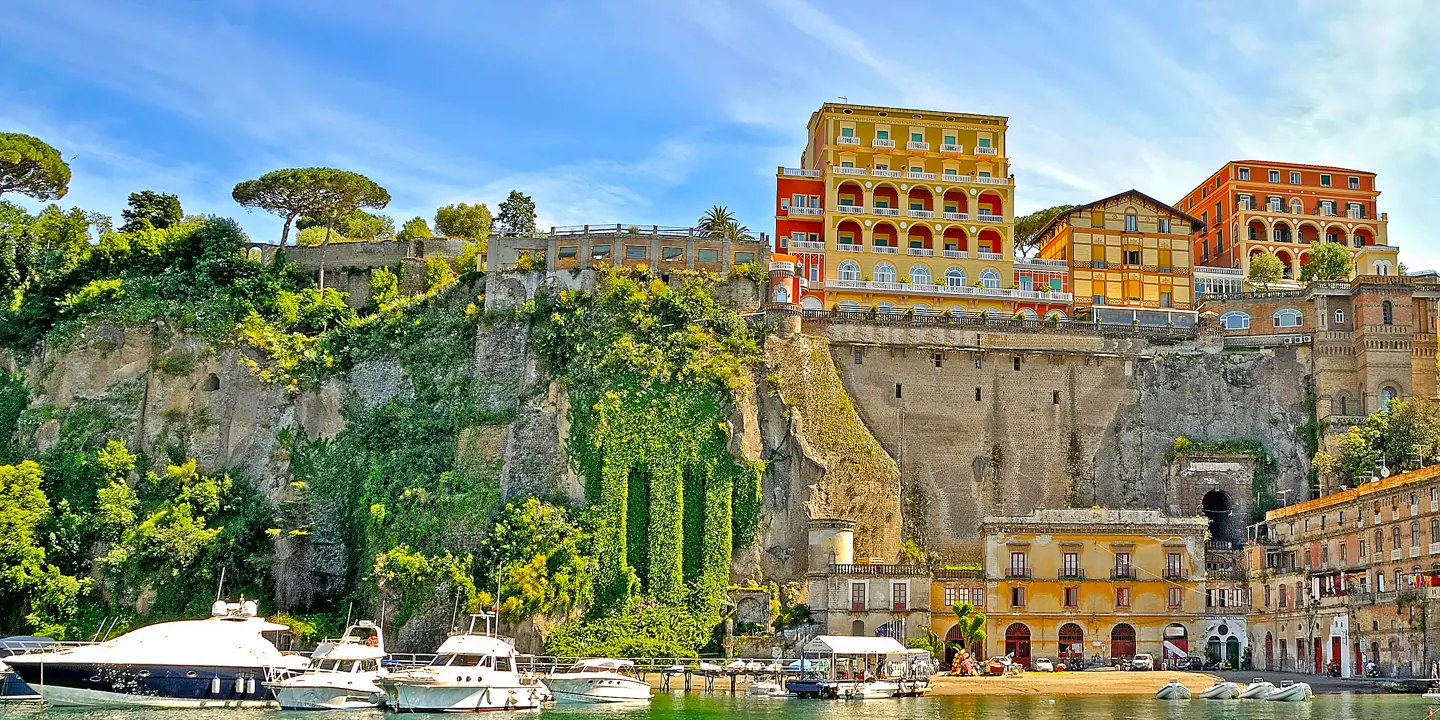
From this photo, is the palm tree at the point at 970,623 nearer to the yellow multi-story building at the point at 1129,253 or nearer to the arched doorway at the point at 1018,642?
the arched doorway at the point at 1018,642

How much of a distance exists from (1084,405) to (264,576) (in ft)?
116

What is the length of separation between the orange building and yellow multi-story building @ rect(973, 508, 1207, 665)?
106ft

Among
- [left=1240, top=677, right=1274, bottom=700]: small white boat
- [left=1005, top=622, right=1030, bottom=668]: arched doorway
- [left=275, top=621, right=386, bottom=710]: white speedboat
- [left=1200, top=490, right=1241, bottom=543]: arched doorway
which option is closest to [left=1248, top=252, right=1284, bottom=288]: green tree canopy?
[left=1200, top=490, right=1241, bottom=543]: arched doorway

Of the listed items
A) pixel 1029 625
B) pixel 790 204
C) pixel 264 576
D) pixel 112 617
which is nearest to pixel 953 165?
pixel 790 204

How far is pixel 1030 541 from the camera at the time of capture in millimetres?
57750

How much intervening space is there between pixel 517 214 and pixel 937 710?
4191cm

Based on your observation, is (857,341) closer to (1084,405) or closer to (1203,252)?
(1084,405)

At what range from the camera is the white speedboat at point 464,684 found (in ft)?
144

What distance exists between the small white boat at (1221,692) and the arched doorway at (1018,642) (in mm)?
8373

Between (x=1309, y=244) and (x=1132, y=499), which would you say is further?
(x=1309, y=244)

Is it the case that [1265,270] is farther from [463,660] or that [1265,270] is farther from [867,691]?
[463,660]

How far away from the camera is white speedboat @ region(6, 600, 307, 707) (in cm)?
4300

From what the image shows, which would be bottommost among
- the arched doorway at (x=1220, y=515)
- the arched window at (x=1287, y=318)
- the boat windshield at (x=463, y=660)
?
the boat windshield at (x=463, y=660)

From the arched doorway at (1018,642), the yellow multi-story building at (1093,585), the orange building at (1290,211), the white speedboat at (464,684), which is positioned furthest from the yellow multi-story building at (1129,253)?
the white speedboat at (464,684)
